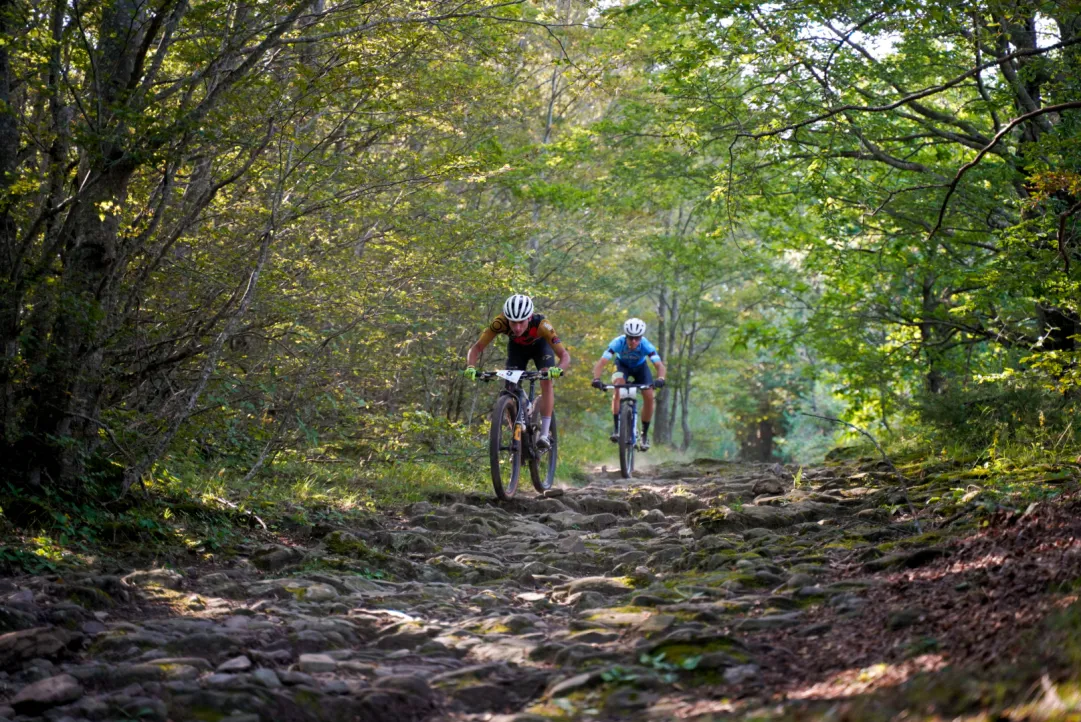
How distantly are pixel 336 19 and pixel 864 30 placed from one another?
5.89 m

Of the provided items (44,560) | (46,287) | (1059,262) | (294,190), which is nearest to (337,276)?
(294,190)

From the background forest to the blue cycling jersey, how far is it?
1991mm

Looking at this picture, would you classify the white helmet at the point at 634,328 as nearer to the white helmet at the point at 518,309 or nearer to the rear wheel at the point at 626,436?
the rear wheel at the point at 626,436

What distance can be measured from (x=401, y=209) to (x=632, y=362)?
4.14 m

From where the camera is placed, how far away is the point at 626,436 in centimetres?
1412

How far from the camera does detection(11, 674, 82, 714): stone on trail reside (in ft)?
12.3

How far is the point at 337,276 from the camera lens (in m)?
10.8

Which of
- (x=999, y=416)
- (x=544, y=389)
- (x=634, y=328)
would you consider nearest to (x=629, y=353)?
(x=634, y=328)

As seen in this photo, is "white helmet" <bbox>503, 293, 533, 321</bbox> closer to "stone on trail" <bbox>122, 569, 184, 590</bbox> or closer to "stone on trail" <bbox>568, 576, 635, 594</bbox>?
"stone on trail" <bbox>568, 576, 635, 594</bbox>

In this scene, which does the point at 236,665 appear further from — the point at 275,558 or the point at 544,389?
the point at 544,389

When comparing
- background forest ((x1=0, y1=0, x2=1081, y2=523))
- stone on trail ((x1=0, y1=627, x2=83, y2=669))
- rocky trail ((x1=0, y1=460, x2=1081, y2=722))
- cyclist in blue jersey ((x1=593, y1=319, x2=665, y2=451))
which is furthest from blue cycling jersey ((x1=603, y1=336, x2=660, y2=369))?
stone on trail ((x1=0, y1=627, x2=83, y2=669))

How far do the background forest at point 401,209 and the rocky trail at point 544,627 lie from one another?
186 cm

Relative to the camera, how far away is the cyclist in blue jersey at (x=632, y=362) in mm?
13578

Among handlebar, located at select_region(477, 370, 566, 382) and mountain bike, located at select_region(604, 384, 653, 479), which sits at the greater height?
handlebar, located at select_region(477, 370, 566, 382)
